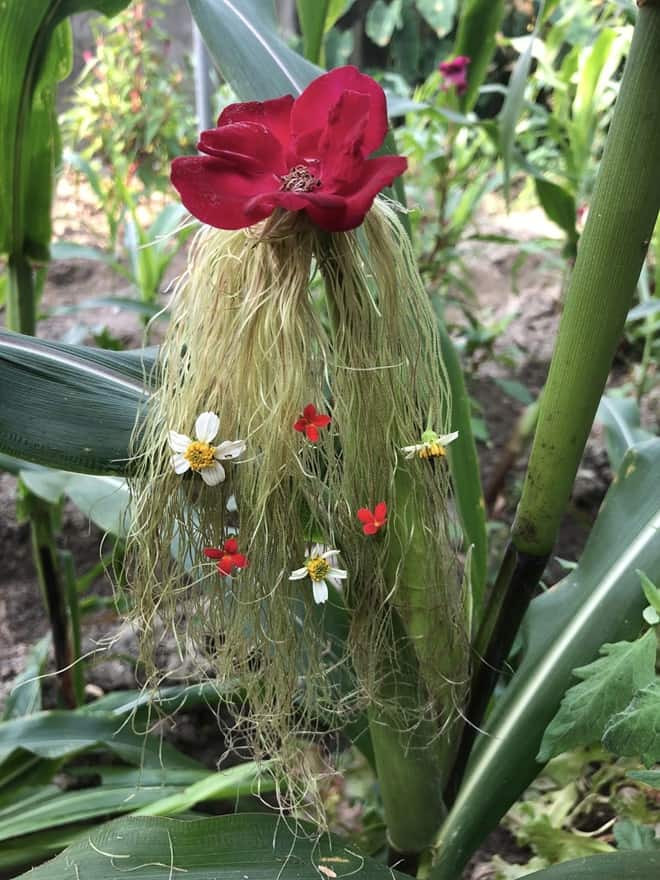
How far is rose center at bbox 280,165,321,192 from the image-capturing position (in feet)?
1.23

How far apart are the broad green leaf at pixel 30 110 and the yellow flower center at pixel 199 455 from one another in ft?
1.75

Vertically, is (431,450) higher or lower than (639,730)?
higher

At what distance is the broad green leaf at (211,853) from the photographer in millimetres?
457

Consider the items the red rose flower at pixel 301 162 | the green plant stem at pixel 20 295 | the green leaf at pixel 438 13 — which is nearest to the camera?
the red rose flower at pixel 301 162

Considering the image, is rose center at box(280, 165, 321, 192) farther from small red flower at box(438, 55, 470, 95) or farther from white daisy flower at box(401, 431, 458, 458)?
small red flower at box(438, 55, 470, 95)

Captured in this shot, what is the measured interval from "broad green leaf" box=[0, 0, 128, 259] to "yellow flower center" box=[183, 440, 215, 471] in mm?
535

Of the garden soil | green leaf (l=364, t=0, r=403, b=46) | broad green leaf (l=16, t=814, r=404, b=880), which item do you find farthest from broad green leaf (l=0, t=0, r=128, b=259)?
green leaf (l=364, t=0, r=403, b=46)

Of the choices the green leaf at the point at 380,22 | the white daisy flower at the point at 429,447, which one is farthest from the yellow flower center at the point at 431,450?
the green leaf at the point at 380,22

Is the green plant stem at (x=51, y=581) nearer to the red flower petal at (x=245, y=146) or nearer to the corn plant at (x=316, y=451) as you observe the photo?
the corn plant at (x=316, y=451)

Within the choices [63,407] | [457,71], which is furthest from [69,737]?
[457,71]

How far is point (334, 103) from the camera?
37 centimetres

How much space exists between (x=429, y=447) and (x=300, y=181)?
0.55 ft

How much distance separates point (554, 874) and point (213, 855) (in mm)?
233

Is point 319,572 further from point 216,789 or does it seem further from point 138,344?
point 138,344
